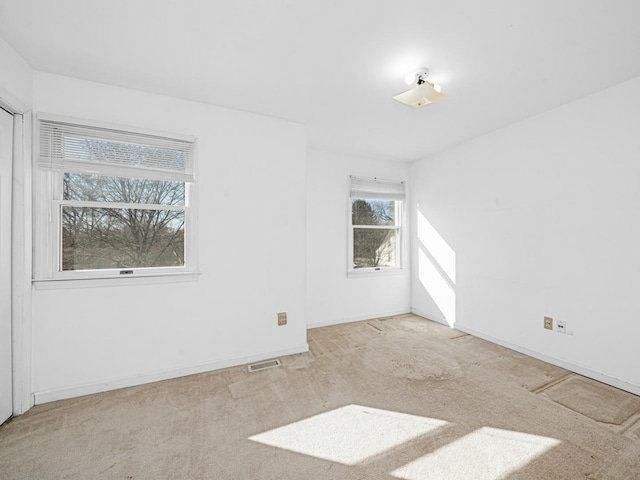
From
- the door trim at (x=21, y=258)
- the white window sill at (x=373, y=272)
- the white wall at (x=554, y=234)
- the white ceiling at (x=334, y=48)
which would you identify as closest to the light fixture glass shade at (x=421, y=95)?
the white ceiling at (x=334, y=48)

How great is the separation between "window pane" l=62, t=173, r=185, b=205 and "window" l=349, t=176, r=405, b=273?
249cm

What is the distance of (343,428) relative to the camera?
1.88 meters

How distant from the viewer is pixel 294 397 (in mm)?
2236

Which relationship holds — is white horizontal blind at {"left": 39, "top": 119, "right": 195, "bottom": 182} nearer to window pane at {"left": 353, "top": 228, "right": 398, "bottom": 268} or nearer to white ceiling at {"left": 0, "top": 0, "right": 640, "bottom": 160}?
white ceiling at {"left": 0, "top": 0, "right": 640, "bottom": 160}

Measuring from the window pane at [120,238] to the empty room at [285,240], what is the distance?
0.02m

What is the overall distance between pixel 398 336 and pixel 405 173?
8.64 ft

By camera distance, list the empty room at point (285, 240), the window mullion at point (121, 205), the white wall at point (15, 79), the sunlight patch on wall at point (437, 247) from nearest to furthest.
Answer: the empty room at point (285, 240)
the white wall at point (15, 79)
the window mullion at point (121, 205)
the sunlight patch on wall at point (437, 247)

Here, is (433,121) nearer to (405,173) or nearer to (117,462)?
(405,173)

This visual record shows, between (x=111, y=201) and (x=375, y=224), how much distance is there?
135 inches

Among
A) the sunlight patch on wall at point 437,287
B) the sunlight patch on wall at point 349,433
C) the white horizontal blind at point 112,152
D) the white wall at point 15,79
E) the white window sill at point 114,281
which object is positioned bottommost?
the sunlight patch on wall at point 349,433

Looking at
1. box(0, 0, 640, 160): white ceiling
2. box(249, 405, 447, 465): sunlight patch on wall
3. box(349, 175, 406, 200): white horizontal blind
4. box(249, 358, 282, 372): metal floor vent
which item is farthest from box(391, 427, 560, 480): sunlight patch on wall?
box(349, 175, 406, 200): white horizontal blind

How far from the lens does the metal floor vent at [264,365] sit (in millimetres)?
2717

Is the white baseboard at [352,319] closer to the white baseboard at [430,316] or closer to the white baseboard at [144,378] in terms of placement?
the white baseboard at [430,316]

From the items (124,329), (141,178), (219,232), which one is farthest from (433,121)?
(124,329)
